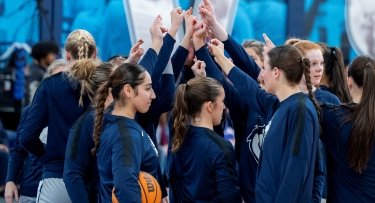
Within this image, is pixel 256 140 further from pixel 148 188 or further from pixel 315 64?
pixel 148 188

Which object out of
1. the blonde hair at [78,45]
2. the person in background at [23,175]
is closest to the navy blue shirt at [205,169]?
the blonde hair at [78,45]

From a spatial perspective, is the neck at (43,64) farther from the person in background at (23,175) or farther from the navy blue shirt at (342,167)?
the navy blue shirt at (342,167)

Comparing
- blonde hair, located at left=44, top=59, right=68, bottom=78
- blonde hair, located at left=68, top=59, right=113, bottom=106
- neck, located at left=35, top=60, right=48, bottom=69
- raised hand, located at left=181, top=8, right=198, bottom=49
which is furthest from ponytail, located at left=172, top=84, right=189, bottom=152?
neck, located at left=35, top=60, right=48, bottom=69

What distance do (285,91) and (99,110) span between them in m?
0.99

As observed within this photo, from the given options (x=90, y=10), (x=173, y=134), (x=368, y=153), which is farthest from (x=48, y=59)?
(x=368, y=153)

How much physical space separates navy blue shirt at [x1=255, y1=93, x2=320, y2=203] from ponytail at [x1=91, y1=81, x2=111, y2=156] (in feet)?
2.89

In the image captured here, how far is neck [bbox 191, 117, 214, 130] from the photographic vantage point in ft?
15.1

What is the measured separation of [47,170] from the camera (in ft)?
16.5

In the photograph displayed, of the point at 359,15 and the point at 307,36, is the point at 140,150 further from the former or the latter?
the point at 307,36

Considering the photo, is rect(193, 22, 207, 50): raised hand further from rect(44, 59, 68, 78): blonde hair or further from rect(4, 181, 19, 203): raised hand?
rect(4, 181, 19, 203): raised hand

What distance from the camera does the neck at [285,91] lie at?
4.20 m

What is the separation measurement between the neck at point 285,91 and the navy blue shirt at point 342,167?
1.00 ft

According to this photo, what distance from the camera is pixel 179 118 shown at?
4.59m

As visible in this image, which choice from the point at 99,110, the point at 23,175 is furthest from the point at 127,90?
the point at 23,175
